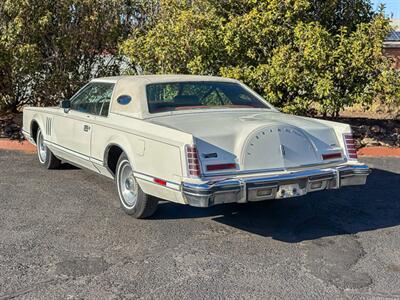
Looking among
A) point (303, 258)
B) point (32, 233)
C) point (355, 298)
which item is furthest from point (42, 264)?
point (355, 298)

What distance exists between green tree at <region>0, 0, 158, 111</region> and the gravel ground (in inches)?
160

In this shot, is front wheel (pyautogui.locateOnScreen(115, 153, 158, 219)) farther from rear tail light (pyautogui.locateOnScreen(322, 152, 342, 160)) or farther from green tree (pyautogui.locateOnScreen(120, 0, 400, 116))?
green tree (pyautogui.locateOnScreen(120, 0, 400, 116))

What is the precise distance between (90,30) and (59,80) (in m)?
1.20

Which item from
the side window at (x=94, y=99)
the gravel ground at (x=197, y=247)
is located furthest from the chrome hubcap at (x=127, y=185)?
the side window at (x=94, y=99)

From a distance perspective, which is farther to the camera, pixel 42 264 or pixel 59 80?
pixel 59 80

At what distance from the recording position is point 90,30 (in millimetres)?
10406

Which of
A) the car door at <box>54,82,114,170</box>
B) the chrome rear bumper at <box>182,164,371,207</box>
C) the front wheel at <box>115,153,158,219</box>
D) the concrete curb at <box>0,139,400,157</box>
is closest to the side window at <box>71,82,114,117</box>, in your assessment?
the car door at <box>54,82,114,170</box>

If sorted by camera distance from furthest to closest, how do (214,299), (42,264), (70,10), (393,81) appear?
1. (70,10)
2. (393,81)
3. (42,264)
4. (214,299)

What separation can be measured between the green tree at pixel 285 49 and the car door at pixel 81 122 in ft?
9.42

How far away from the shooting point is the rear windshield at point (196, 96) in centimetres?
558

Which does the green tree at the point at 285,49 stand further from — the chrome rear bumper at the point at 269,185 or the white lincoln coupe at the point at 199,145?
the chrome rear bumper at the point at 269,185

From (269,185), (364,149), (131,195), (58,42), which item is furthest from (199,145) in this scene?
(58,42)

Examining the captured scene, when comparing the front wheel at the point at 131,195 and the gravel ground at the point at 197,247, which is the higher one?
the front wheel at the point at 131,195

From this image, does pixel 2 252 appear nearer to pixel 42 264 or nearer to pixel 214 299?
pixel 42 264
